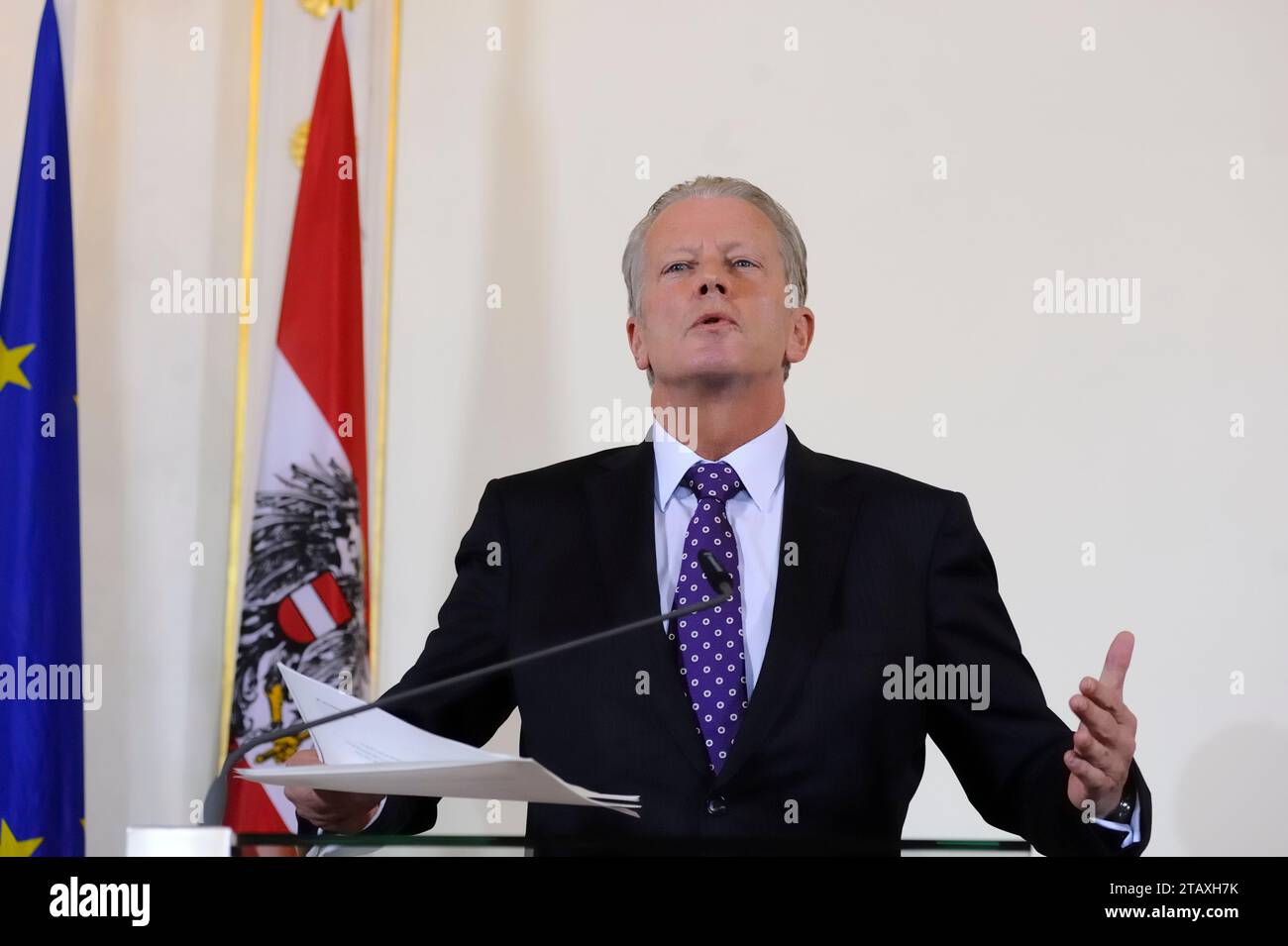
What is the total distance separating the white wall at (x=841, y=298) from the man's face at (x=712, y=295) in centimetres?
102

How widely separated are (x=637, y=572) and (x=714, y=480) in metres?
0.19

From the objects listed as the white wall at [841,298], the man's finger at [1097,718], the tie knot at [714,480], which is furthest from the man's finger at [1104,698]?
the white wall at [841,298]

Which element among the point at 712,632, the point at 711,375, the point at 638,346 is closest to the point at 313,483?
the point at 638,346

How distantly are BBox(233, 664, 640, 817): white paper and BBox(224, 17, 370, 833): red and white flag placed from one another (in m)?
1.41

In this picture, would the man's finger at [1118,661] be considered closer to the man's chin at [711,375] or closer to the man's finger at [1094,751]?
the man's finger at [1094,751]

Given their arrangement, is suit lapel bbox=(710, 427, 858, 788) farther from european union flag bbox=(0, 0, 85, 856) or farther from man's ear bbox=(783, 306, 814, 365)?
european union flag bbox=(0, 0, 85, 856)

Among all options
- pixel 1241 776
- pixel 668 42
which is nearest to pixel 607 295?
pixel 668 42

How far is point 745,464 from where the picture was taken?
2234 mm

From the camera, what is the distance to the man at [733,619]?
192 cm

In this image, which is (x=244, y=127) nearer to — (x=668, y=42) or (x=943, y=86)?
(x=668, y=42)

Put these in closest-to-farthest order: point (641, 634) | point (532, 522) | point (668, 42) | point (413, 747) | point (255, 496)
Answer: point (413, 747) < point (641, 634) < point (532, 522) < point (255, 496) < point (668, 42)

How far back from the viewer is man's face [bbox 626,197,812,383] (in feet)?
7.36

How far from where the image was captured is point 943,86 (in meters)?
3.39
